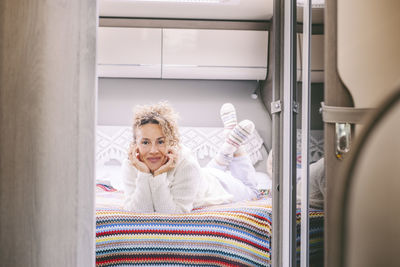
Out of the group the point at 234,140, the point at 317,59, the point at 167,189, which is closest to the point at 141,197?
the point at 167,189

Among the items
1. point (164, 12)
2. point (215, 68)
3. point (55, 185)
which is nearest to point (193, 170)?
point (55, 185)

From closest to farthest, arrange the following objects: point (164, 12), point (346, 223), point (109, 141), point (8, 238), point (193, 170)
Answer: point (346, 223) → point (8, 238) → point (193, 170) → point (164, 12) → point (109, 141)

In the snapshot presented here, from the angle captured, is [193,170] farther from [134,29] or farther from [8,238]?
[134,29]

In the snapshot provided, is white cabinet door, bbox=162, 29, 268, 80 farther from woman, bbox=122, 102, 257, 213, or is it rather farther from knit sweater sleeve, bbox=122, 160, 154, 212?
knit sweater sleeve, bbox=122, 160, 154, 212

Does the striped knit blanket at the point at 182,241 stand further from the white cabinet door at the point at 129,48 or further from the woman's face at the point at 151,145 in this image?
the white cabinet door at the point at 129,48

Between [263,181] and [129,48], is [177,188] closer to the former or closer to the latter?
[263,181]

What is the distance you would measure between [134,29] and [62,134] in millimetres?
2121

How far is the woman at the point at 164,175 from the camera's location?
1.74 metres

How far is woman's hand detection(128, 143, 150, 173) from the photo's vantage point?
181 cm

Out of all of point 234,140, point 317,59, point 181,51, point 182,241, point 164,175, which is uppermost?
point 181,51

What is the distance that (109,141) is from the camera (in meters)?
3.08

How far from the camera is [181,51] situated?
9.68 ft

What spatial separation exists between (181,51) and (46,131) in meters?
2.11

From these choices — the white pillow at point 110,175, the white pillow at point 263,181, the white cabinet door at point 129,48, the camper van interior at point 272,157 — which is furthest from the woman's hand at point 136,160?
the white cabinet door at point 129,48
